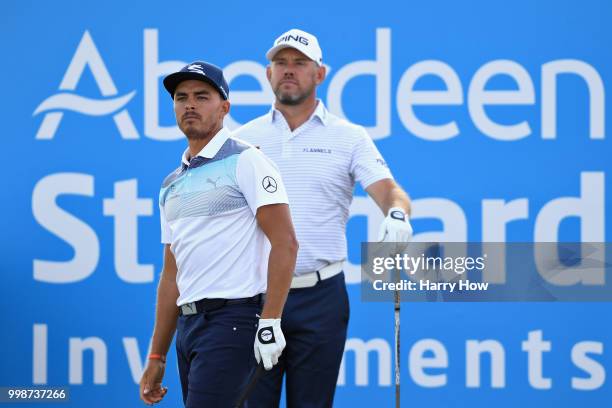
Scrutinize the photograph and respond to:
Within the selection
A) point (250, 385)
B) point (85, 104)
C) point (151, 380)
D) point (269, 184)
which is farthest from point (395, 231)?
point (85, 104)

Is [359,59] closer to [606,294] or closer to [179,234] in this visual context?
[606,294]

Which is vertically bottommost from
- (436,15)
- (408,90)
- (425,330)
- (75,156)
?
(425,330)

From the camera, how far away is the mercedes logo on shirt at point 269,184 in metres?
2.27

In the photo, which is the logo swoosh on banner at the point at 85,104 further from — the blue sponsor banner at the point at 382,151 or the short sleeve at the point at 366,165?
the short sleeve at the point at 366,165

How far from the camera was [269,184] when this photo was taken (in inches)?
89.7

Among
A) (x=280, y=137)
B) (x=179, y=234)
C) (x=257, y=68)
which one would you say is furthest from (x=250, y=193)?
(x=257, y=68)

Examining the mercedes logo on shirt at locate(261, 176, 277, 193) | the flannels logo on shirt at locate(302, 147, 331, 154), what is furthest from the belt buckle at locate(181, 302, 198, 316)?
the flannels logo on shirt at locate(302, 147, 331, 154)

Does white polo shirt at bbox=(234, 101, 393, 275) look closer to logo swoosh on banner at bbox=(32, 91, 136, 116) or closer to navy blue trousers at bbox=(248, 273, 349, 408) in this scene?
navy blue trousers at bbox=(248, 273, 349, 408)

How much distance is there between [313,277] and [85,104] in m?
1.49

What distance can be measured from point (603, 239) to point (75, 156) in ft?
6.73

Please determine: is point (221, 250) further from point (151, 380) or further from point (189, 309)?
point (151, 380)

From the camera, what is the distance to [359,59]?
3.80m

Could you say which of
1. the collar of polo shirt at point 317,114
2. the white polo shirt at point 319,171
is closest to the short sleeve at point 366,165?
the white polo shirt at point 319,171

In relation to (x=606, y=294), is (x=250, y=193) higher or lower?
higher
